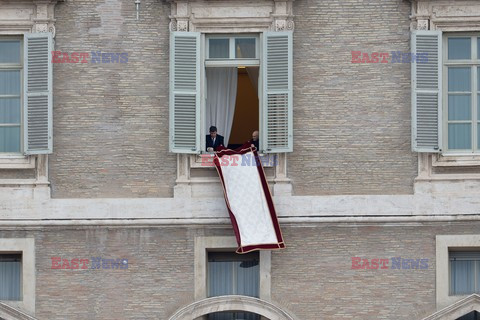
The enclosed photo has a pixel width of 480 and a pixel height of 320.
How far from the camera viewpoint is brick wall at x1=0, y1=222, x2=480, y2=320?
33.8 metres

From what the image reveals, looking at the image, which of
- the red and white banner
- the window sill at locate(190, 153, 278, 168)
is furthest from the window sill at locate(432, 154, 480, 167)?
the red and white banner

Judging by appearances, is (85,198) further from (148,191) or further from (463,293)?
(463,293)

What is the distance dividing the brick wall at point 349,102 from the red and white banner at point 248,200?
2.07 feet

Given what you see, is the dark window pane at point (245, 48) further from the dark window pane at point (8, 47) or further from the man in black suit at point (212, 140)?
the dark window pane at point (8, 47)

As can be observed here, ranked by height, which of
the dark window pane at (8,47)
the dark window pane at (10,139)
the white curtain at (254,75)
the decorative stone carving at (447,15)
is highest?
the decorative stone carving at (447,15)

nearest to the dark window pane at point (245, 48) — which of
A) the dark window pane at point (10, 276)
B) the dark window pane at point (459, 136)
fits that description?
the dark window pane at point (459, 136)

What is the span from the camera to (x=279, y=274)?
3394 cm

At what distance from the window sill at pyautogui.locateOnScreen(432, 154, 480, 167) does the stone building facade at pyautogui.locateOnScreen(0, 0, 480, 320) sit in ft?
0.08

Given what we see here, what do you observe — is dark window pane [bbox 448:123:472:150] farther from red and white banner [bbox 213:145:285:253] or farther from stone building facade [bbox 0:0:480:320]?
red and white banner [bbox 213:145:285:253]

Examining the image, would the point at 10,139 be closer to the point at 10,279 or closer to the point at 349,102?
the point at 10,279

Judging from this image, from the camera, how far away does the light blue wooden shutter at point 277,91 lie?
34031 mm

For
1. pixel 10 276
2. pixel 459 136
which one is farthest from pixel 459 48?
pixel 10 276

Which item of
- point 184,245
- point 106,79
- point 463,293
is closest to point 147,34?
point 106,79

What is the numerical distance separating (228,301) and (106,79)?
450cm
